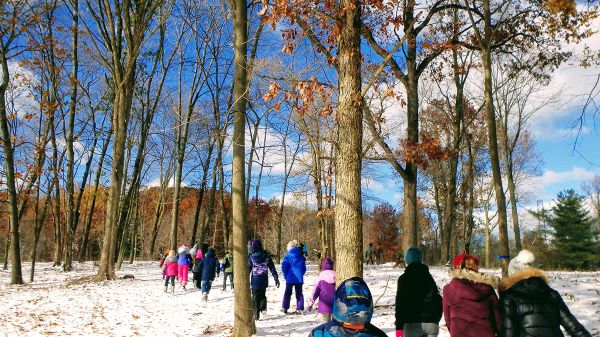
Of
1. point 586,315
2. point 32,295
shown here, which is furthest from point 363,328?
point 32,295

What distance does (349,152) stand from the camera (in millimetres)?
5578

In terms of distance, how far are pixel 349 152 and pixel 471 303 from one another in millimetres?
2354

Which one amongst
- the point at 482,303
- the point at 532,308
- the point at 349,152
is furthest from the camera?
the point at 349,152

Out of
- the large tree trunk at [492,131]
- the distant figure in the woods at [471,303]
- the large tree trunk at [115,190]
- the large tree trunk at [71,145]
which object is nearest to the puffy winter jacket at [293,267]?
the distant figure in the woods at [471,303]

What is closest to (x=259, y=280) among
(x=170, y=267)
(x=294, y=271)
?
(x=294, y=271)

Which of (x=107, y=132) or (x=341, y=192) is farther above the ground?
(x=107, y=132)

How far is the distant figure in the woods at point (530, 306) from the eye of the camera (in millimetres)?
3973

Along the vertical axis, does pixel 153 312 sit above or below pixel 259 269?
below

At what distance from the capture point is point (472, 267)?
456 centimetres

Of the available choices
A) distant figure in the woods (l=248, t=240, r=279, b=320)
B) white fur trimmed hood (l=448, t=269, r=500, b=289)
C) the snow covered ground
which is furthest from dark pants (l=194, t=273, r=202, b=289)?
white fur trimmed hood (l=448, t=269, r=500, b=289)

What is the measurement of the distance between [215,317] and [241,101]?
5.44 meters

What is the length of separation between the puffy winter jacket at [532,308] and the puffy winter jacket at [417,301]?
0.83 metres

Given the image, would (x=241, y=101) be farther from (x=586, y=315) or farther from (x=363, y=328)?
(x=586, y=315)

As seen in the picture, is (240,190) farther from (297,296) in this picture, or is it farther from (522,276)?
(522,276)
